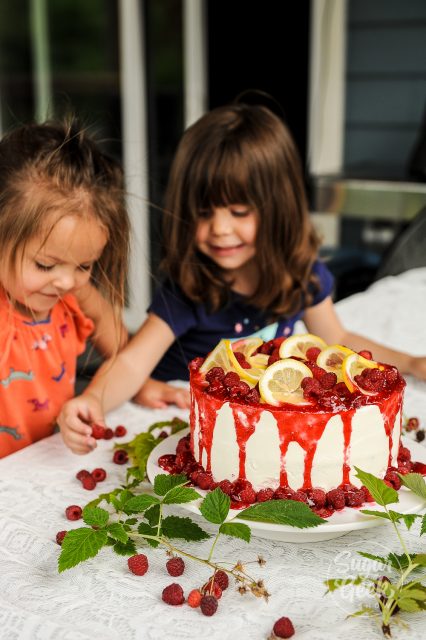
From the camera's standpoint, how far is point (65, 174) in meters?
1.33

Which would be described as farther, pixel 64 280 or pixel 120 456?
pixel 64 280

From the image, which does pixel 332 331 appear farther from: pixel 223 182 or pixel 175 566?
pixel 175 566

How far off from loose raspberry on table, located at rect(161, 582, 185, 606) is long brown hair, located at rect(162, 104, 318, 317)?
959mm

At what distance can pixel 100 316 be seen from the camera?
1693mm

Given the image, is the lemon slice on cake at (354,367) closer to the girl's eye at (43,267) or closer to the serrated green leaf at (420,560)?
the serrated green leaf at (420,560)

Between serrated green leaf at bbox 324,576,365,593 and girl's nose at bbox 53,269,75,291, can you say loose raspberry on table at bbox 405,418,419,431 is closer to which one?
serrated green leaf at bbox 324,576,365,593

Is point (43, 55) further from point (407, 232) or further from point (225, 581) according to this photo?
point (225, 581)

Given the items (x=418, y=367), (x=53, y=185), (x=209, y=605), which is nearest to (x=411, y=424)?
(x=418, y=367)

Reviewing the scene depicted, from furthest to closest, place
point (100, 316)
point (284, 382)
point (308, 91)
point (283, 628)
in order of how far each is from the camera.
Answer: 1. point (308, 91)
2. point (100, 316)
3. point (284, 382)
4. point (283, 628)

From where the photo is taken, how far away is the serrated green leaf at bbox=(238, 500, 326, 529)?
86 cm

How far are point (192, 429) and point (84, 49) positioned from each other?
16.0ft

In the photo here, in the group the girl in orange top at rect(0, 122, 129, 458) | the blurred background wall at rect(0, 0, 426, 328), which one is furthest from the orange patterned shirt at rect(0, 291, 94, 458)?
the blurred background wall at rect(0, 0, 426, 328)

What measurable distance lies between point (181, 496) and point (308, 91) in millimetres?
3424

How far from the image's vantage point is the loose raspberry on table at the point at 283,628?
2.50 ft
